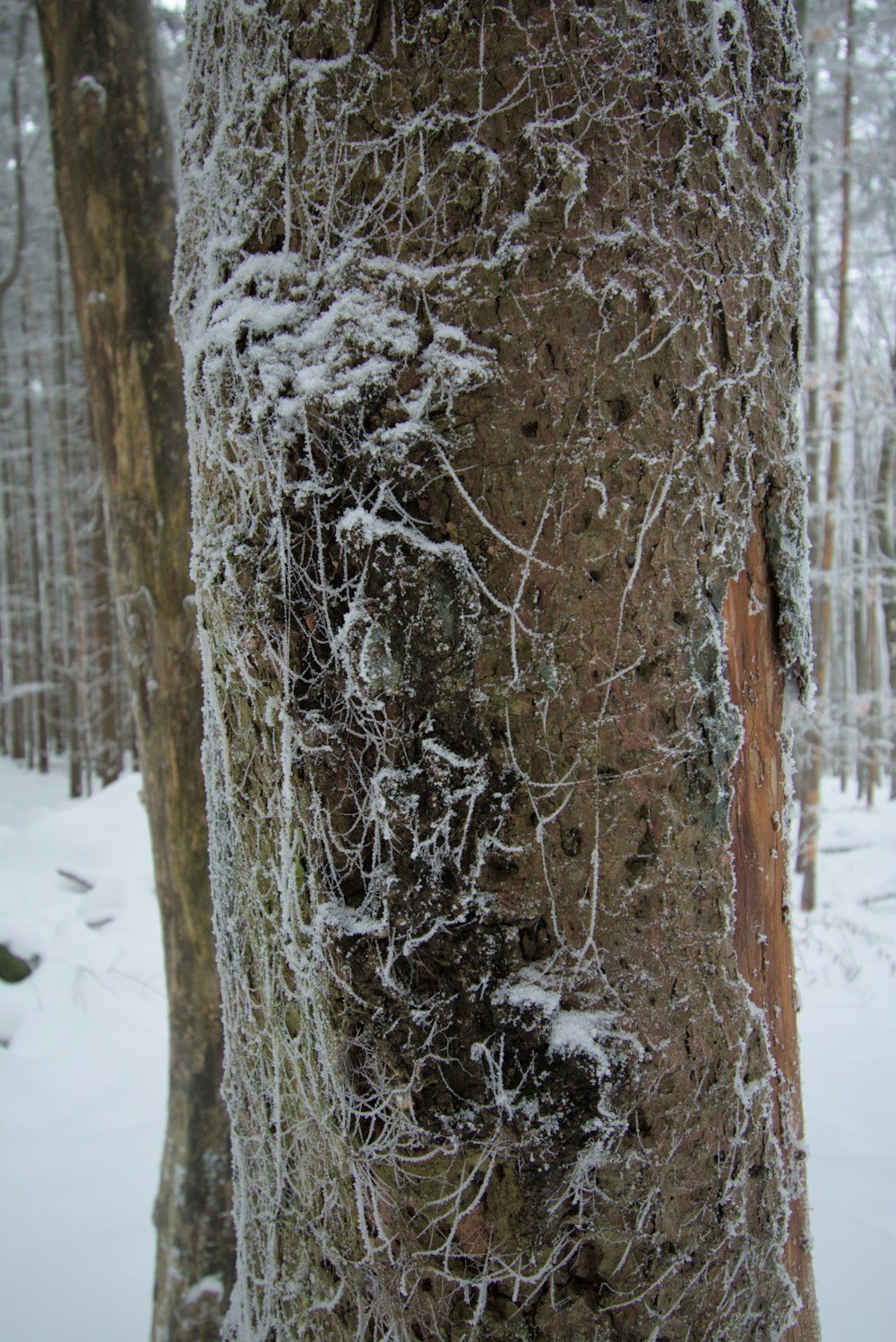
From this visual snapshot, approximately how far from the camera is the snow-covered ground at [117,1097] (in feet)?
8.27

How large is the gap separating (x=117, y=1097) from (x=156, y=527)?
3.48 metres

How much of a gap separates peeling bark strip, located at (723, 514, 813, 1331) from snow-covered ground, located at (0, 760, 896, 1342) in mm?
1907

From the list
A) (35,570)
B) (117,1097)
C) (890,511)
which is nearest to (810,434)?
(890,511)

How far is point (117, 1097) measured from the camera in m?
4.06

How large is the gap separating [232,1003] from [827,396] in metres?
7.86

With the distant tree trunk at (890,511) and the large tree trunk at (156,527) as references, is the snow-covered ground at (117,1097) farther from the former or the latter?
the distant tree trunk at (890,511)

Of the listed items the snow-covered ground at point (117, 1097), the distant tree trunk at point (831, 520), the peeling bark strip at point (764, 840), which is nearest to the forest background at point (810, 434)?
the distant tree trunk at point (831, 520)

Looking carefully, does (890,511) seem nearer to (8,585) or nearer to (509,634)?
(509,634)

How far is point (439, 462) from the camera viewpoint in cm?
64

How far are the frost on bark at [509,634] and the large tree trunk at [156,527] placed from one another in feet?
4.75

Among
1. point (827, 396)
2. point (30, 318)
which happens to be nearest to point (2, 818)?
point (30, 318)

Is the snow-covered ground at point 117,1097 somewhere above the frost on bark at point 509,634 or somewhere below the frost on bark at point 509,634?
below

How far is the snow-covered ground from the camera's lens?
2521 millimetres

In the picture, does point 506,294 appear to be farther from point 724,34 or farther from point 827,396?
point 827,396
